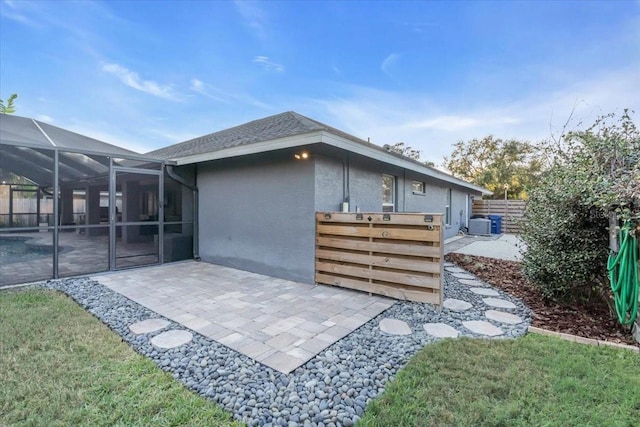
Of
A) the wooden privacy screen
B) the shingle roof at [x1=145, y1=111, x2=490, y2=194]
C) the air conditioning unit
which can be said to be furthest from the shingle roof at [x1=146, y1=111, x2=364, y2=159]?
the air conditioning unit

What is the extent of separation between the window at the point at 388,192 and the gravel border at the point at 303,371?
4616 mm

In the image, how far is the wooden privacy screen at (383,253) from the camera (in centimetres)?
427

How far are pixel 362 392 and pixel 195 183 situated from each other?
7.09 metres

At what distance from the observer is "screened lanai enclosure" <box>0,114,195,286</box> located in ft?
18.8

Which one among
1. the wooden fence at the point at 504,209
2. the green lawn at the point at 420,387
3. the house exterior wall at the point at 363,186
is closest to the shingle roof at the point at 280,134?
the house exterior wall at the point at 363,186

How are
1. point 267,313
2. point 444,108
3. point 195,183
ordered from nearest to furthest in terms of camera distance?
point 267,313 → point 195,183 → point 444,108

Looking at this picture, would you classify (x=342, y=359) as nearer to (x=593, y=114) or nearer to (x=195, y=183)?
(x=593, y=114)

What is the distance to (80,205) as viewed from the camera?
774 cm

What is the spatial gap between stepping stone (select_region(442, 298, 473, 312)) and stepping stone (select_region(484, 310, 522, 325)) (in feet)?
0.99

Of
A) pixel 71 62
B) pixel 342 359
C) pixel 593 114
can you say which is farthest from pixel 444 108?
pixel 71 62

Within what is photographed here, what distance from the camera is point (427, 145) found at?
27047 millimetres

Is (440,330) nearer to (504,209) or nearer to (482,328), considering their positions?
(482,328)

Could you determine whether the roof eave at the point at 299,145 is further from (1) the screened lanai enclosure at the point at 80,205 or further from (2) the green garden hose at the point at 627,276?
(2) the green garden hose at the point at 627,276

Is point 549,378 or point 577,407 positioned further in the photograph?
point 549,378
